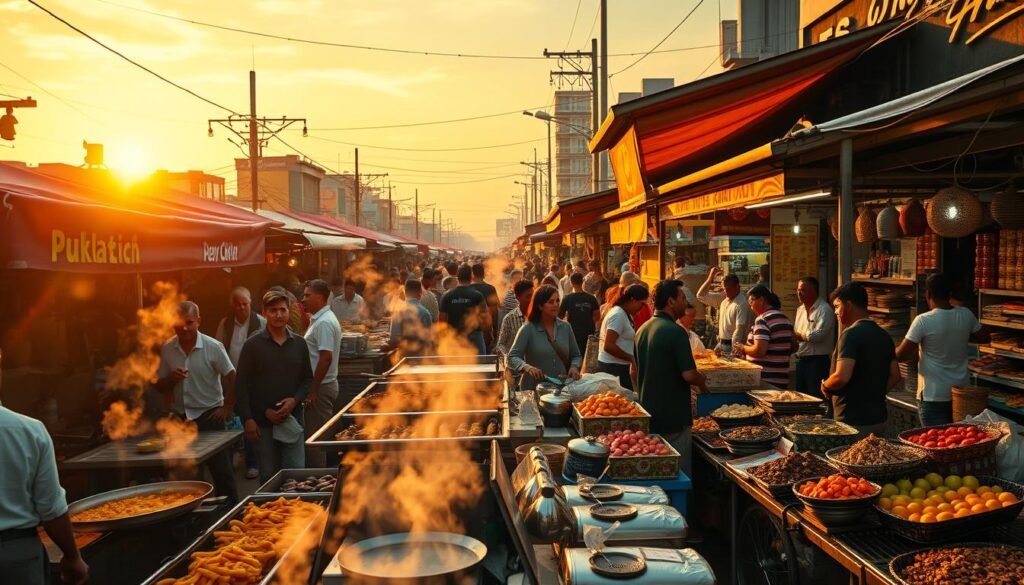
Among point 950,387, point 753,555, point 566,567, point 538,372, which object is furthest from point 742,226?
point 566,567

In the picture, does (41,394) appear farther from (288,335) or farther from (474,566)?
(474,566)

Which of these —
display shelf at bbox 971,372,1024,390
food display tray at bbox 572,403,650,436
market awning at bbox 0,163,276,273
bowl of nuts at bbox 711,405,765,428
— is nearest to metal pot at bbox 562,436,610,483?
food display tray at bbox 572,403,650,436

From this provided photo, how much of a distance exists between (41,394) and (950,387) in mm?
10394

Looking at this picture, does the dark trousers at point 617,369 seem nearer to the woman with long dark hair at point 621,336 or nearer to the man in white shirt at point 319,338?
the woman with long dark hair at point 621,336

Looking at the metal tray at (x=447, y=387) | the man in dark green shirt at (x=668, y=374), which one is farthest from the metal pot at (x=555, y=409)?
the man in dark green shirt at (x=668, y=374)

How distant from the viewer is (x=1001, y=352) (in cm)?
843

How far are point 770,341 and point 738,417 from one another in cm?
241

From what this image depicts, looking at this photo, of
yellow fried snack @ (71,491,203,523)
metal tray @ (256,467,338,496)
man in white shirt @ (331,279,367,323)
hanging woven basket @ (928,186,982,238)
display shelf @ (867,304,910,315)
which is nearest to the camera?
yellow fried snack @ (71,491,203,523)

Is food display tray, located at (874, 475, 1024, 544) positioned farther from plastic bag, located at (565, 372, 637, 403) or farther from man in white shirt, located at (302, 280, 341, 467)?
man in white shirt, located at (302, 280, 341, 467)

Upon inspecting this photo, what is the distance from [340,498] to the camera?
4.10 meters

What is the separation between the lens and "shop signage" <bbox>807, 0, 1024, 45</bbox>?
7863mm

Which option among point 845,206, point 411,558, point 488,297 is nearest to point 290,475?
point 411,558

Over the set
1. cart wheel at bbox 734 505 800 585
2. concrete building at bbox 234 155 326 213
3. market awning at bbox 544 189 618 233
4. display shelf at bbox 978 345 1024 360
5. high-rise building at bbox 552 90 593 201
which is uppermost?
high-rise building at bbox 552 90 593 201

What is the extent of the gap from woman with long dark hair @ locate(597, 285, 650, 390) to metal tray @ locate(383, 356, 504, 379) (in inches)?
48.3
